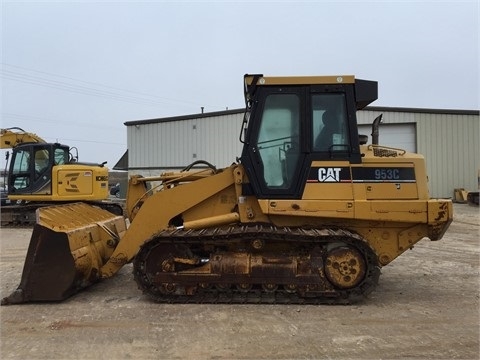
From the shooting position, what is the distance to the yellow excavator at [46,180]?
1534 cm

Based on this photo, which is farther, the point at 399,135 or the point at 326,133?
the point at 399,135

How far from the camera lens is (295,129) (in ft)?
20.1

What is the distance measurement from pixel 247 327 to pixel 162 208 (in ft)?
7.10

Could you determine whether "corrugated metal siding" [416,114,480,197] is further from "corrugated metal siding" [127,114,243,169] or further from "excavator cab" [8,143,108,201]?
"excavator cab" [8,143,108,201]

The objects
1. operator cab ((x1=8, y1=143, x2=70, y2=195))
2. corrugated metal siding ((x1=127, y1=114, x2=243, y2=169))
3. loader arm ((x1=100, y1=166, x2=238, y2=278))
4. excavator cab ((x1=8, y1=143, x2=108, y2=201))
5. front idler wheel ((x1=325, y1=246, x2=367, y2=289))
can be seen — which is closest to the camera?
front idler wheel ((x1=325, y1=246, x2=367, y2=289))

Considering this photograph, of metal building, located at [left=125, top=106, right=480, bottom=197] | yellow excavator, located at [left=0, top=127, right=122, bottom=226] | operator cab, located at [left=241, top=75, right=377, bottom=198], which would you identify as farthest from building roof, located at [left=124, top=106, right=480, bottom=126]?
operator cab, located at [left=241, top=75, right=377, bottom=198]

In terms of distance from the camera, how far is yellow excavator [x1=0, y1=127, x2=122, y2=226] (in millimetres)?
15336

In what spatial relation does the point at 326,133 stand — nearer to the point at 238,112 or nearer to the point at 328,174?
the point at 328,174

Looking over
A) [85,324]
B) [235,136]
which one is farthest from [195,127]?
[85,324]

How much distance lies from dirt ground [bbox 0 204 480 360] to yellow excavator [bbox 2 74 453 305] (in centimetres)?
30

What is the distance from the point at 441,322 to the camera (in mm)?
5152

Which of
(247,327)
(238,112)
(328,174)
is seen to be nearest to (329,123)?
(328,174)

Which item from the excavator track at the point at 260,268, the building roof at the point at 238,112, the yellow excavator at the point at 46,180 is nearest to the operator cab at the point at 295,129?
the excavator track at the point at 260,268

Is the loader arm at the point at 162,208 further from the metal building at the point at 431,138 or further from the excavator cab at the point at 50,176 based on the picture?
the metal building at the point at 431,138
